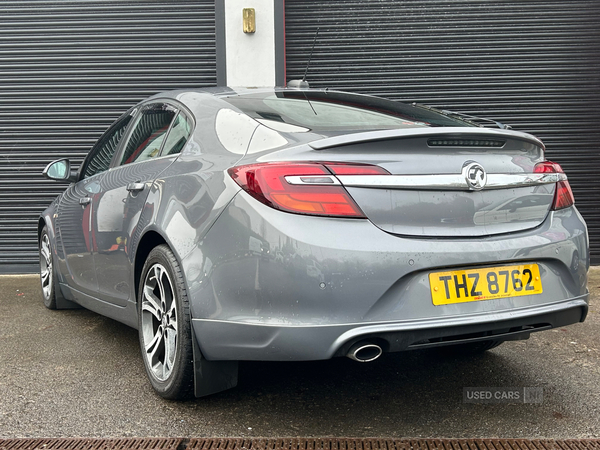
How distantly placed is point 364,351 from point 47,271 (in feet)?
11.6

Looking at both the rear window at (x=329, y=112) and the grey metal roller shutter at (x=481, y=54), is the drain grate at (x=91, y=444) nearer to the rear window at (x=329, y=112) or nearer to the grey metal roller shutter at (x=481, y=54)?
the rear window at (x=329, y=112)

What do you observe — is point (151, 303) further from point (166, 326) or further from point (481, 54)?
point (481, 54)

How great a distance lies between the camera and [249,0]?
6.98 metres

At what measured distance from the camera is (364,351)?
227cm

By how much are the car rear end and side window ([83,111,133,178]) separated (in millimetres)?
1772

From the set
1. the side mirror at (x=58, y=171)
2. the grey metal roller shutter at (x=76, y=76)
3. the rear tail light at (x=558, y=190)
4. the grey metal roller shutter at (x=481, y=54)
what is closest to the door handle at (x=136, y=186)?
the side mirror at (x=58, y=171)

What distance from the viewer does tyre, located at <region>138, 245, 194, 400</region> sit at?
2.58 m

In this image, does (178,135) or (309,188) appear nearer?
(309,188)

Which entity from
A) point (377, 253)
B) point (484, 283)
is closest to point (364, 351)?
point (377, 253)

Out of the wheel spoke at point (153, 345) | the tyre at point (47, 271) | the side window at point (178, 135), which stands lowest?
the tyre at point (47, 271)

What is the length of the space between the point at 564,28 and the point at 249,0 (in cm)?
350

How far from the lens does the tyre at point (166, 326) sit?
2.58 metres

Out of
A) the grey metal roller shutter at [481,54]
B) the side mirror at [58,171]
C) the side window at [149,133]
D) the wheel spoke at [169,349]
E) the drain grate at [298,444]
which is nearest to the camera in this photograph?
the drain grate at [298,444]

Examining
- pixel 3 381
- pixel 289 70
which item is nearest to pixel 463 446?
pixel 3 381
